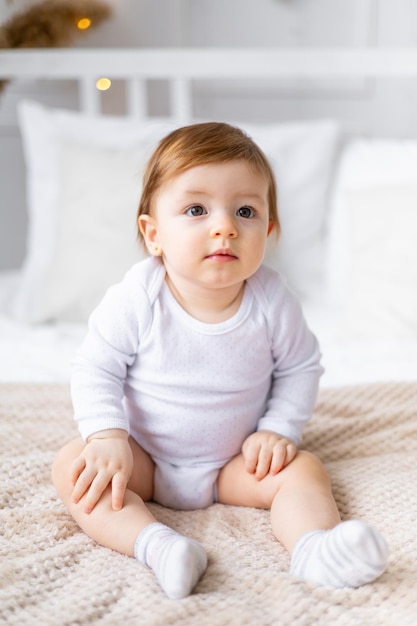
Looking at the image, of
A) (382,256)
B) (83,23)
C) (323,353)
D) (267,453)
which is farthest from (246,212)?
(83,23)

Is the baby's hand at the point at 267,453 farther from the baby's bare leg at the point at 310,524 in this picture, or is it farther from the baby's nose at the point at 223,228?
the baby's nose at the point at 223,228

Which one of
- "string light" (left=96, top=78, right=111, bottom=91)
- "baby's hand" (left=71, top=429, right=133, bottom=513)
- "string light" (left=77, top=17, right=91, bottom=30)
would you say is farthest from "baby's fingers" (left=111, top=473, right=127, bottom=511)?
"string light" (left=77, top=17, right=91, bottom=30)

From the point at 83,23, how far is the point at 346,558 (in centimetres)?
210

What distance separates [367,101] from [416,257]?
860 mm

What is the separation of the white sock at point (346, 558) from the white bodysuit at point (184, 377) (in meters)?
0.26

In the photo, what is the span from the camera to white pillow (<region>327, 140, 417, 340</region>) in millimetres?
1779

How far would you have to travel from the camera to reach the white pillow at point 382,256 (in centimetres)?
178

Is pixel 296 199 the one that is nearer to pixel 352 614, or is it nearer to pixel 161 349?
pixel 161 349

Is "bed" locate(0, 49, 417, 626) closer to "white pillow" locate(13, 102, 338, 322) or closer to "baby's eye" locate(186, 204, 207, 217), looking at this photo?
"white pillow" locate(13, 102, 338, 322)

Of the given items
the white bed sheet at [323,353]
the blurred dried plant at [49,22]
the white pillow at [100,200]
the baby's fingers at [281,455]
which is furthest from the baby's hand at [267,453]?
the blurred dried plant at [49,22]

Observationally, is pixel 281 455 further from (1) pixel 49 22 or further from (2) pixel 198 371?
(1) pixel 49 22

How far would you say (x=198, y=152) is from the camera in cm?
98

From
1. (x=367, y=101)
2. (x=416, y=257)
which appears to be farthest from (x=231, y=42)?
(x=416, y=257)

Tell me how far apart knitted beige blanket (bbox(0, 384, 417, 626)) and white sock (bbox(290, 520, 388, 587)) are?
14mm
